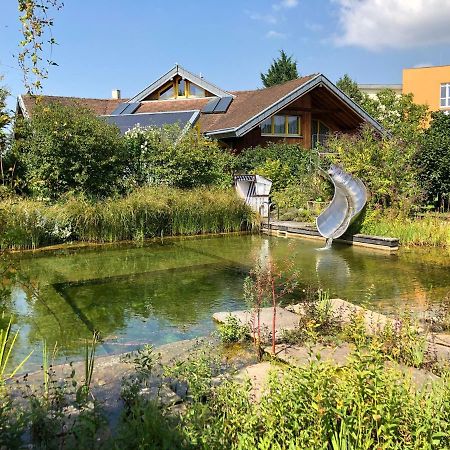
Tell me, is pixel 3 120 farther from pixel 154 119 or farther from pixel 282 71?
pixel 282 71

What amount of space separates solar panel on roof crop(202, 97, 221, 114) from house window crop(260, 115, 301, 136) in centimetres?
271

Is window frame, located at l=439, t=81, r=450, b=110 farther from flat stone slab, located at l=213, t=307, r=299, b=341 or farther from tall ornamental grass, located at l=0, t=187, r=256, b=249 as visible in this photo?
flat stone slab, located at l=213, t=307, r=299, b=341

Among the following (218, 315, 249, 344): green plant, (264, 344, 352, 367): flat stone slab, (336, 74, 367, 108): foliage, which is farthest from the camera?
(336, 74, 367, 108): foliage

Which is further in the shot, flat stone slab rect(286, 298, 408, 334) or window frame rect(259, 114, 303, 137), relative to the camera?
window frame rect(259, 114, 303, 137)

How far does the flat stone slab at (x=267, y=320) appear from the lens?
493cm

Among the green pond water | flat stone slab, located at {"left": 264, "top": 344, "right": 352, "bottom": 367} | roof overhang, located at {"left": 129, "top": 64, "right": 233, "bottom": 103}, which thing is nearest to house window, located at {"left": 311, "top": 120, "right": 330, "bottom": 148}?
roof overhang, located at {"left": 129, "top": 64, "right": 233, "bottom": 103}

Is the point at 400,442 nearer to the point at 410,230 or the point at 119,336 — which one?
the point at 119,336

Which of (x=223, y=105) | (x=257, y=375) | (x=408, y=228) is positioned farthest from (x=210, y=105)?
(x=257, y=375)

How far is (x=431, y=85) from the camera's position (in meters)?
47.4

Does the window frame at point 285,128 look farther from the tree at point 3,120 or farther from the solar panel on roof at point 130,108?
the tree at point 3,120

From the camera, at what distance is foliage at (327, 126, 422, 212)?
1357 cm

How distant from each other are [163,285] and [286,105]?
51.5ft

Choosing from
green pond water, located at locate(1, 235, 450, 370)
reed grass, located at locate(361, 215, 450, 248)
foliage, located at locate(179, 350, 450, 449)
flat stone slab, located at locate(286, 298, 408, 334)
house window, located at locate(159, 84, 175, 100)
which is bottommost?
green pond water, located at locate(1, 235, 450, 370)

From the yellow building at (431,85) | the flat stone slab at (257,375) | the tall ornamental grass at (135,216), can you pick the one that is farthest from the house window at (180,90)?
the yellow building at (431,85)
